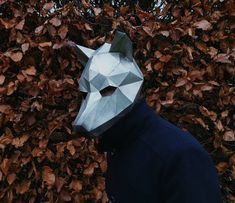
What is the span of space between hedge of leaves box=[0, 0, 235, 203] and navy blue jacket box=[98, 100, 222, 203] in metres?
1.41

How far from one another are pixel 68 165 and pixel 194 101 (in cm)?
101

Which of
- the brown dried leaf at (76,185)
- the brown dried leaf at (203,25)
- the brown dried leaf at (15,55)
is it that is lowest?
the brown dried leaf at (76,185)

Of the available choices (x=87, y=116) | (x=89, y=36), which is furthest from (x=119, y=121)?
(x=89, y=36)

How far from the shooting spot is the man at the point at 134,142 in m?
1.64

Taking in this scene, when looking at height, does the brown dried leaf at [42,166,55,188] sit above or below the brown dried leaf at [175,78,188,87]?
below

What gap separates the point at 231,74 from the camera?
3.42 meters

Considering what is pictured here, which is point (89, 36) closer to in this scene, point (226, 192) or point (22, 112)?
point (22, 112)

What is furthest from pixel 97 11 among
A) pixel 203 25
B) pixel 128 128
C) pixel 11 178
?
pixel 128 128

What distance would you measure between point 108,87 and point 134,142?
25cm

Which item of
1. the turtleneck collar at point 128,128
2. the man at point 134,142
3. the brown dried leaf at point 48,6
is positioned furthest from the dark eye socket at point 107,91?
the brown dried leaf at point 48,6

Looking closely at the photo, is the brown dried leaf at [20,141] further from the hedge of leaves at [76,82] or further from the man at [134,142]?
the man at [134,142]

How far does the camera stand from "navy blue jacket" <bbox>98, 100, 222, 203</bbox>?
1.63 meters

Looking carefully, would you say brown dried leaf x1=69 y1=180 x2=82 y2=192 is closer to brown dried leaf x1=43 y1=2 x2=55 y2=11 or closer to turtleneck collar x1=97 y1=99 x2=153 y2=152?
brown dried leaf x1=43 y1=2 x2=55 y2=11

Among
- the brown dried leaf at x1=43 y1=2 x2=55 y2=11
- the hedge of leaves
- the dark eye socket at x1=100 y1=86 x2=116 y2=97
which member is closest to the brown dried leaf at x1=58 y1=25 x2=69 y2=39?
the hedge of leaves
